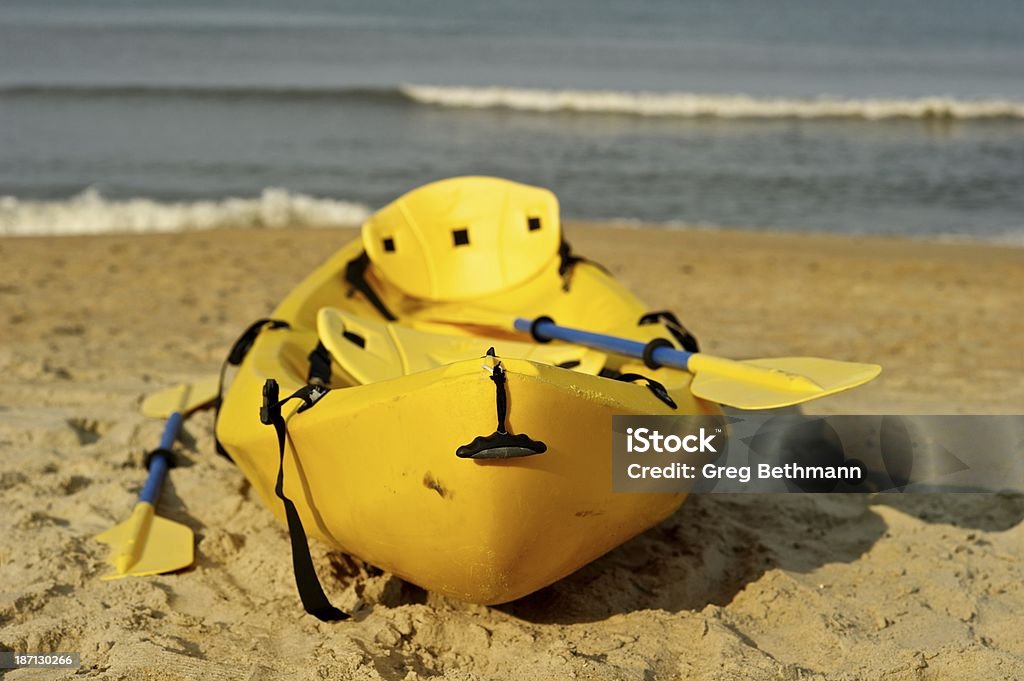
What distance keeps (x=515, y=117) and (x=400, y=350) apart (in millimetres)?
13388

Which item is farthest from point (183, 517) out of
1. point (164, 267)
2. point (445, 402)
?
point (164, 267)

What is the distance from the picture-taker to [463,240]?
16.9ft

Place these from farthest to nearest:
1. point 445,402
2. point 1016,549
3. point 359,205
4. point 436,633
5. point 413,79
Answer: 1. point 413,79
2. point 359,205
3. point 1016,549
4. point 436,633
5. point 445,402

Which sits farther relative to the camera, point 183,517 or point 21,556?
point 183,517

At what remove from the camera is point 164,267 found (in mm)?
7695

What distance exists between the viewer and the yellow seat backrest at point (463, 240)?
5.05 m

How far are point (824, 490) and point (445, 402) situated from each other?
2092 mm

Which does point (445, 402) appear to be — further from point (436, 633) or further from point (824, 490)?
point (824, 490)

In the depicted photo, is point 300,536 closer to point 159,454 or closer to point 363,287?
point 159,454

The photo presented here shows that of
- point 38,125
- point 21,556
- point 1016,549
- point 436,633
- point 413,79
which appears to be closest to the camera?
point 436,633

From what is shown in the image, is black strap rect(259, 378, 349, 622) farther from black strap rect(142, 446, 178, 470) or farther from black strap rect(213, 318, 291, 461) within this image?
black strap rect(142, 446, 178, 470)

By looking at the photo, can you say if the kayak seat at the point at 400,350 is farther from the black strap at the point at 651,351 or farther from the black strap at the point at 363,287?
the black strap at the point at 363,287

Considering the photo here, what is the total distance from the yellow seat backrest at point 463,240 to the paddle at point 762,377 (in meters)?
1.43

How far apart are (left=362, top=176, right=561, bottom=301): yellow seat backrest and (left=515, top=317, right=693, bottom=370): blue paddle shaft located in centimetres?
60
